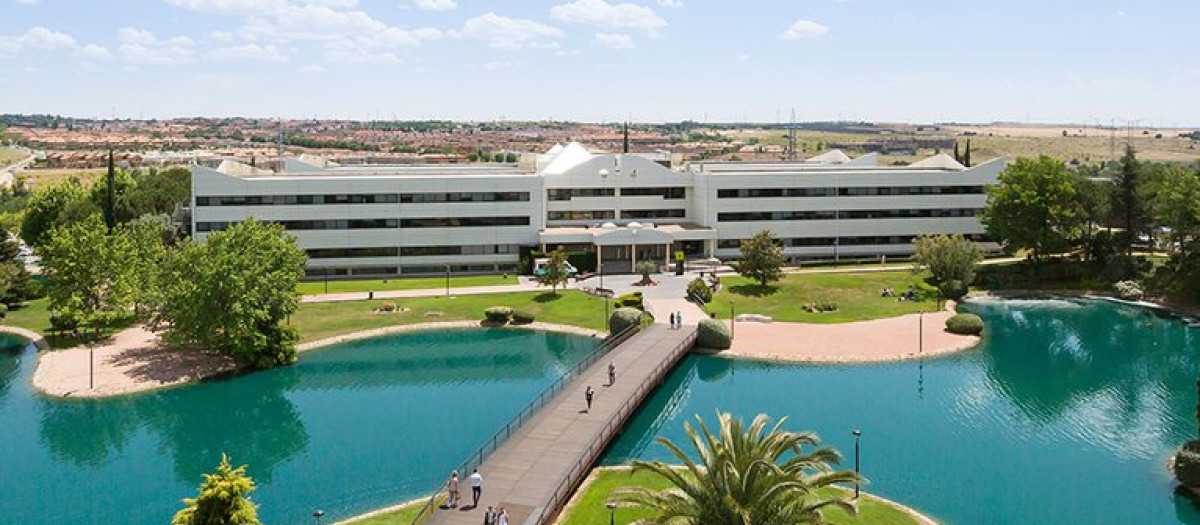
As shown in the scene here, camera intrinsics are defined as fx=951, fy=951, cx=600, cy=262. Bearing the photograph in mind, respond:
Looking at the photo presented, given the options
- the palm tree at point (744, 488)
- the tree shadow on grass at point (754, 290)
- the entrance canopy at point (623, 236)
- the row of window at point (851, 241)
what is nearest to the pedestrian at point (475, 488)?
Result: the palm tree at point (744, 488)

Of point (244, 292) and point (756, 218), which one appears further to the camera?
point (756, 218)

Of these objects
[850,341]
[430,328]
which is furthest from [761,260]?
[430,328]

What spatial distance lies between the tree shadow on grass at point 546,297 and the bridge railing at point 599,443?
64.2ft

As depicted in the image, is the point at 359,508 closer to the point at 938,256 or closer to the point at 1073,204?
the point at 938,256

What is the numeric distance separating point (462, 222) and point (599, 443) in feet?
175

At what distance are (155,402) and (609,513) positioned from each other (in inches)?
1223

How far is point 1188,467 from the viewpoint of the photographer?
3906 centimetres

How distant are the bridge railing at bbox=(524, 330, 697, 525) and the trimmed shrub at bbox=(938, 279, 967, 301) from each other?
99.7 ft

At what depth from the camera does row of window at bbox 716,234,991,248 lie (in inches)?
3880

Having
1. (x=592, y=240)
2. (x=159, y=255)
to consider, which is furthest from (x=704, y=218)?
(x=159, y=255)

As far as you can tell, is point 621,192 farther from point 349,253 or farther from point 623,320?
point 623,320

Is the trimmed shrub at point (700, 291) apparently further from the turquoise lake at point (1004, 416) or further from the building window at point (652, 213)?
the building window at point (652, 213)

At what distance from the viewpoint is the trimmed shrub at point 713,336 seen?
2514 inches

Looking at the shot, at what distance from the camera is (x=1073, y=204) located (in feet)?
294
